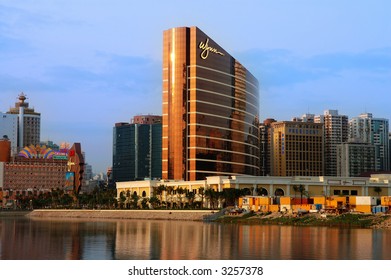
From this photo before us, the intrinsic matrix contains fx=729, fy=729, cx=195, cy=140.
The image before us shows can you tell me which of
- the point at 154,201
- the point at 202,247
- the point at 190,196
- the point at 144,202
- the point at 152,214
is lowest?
the point at 202,247

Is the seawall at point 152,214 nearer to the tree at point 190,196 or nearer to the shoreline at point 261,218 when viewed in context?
the shoreline at point 261,218

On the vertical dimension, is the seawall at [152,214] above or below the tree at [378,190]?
below

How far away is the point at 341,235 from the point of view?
93500 mm

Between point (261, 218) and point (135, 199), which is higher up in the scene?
point (135, 199)

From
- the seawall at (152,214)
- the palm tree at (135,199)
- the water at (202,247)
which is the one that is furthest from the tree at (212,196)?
the water at (202,247)

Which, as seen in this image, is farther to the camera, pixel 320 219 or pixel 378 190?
pixel 378 190

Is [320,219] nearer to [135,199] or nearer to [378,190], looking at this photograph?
[378,190]

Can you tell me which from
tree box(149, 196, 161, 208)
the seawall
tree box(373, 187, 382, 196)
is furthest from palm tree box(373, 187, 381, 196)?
tree box(149, 196, 161, 208)

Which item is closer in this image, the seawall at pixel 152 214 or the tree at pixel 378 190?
the seawall at pixel 152 214

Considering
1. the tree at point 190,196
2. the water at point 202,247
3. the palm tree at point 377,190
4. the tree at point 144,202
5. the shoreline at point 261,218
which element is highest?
the palm tree at point 377,190

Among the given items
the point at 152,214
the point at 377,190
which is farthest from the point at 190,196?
the point at 377,190

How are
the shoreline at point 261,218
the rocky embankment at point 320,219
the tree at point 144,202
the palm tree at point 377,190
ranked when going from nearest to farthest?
1. the rocky embankment at point 320,219
2. the shoreline at point 261,218
3. the palm tree at point 377,190
4. the tree at point 144,202
